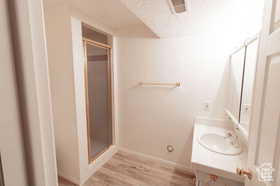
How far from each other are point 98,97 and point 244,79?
1939 millimetres

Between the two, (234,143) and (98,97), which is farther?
(98,97)

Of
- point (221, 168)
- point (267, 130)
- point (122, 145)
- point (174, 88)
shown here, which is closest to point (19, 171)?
point (267, 130)

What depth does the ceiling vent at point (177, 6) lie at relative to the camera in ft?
3.59

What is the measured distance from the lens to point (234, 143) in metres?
1.37

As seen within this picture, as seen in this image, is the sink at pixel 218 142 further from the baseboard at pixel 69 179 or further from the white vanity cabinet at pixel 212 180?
the baseboard at pixel 69 179

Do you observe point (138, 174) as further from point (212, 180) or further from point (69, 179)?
point (212, 180)

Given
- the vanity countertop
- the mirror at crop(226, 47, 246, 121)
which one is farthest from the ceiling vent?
the vanity countertop

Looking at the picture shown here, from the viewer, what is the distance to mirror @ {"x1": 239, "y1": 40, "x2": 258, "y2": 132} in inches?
41.4

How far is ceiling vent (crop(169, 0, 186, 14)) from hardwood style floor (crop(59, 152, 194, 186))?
2.12 meters

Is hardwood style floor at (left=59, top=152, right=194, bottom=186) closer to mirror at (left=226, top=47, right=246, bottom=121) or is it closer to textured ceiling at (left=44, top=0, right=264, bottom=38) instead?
mirror at (left=226, top=47, right=246, bottom=121)

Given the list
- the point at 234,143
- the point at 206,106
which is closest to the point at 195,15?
the point at 206,106

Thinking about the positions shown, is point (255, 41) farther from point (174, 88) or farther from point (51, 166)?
point (51, 166)

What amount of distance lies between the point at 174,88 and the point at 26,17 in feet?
6.16

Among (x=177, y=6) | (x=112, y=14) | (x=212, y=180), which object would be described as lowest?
(x=212, y=180)
